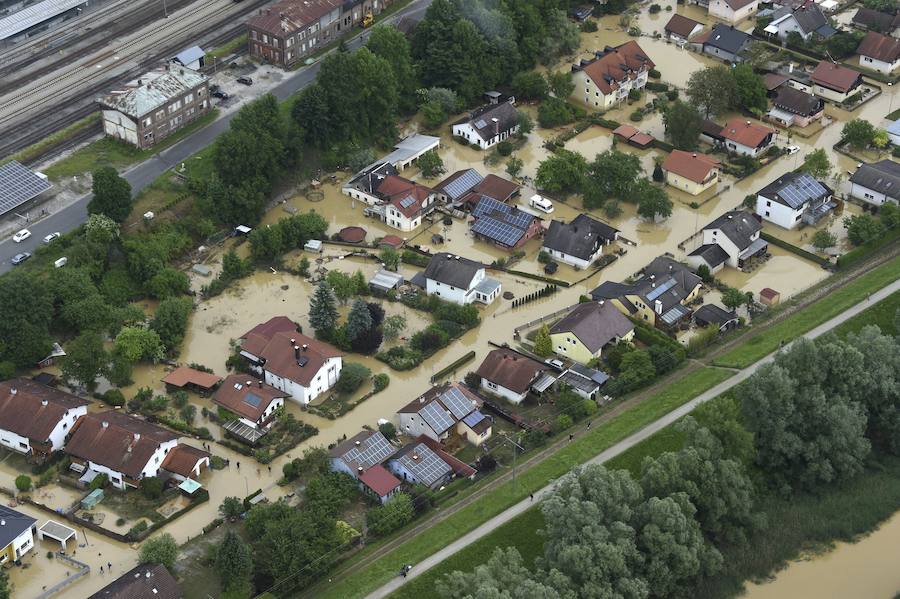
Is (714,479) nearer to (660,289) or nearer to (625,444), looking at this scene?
(625,444)

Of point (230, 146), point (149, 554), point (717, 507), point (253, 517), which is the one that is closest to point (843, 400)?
point (717, 507)

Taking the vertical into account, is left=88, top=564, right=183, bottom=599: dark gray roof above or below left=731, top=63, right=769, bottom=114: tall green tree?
below

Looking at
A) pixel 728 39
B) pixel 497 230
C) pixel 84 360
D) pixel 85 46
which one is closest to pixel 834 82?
pixel 728 39

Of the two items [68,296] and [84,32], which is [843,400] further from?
[84,32]

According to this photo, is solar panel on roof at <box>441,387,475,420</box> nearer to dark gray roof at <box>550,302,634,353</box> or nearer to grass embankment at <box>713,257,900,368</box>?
dark gray roof at <box>550,302,634,353</box>

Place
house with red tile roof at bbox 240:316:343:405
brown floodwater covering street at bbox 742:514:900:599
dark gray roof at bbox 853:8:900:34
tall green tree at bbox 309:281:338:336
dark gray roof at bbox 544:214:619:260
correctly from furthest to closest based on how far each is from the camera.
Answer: dark gray roof at bbox 853:8:900:34 → dark gray roof at bbox 544:214:619:260 → tall green tree at bbox 309:281:338:336 → house with red tile roof at bbox 240:316:343:405 → brown floodwater covering street at bbox 742:514:900:599

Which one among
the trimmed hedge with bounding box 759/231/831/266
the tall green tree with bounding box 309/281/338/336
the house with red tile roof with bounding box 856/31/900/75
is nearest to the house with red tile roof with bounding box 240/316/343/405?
the tall green tree with bounding box 309/281/338/336

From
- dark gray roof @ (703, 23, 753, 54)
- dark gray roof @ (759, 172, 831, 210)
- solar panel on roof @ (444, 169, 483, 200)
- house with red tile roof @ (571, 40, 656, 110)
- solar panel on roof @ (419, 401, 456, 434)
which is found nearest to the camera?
solar panel on roof @ (419, 401, 456, 434)
